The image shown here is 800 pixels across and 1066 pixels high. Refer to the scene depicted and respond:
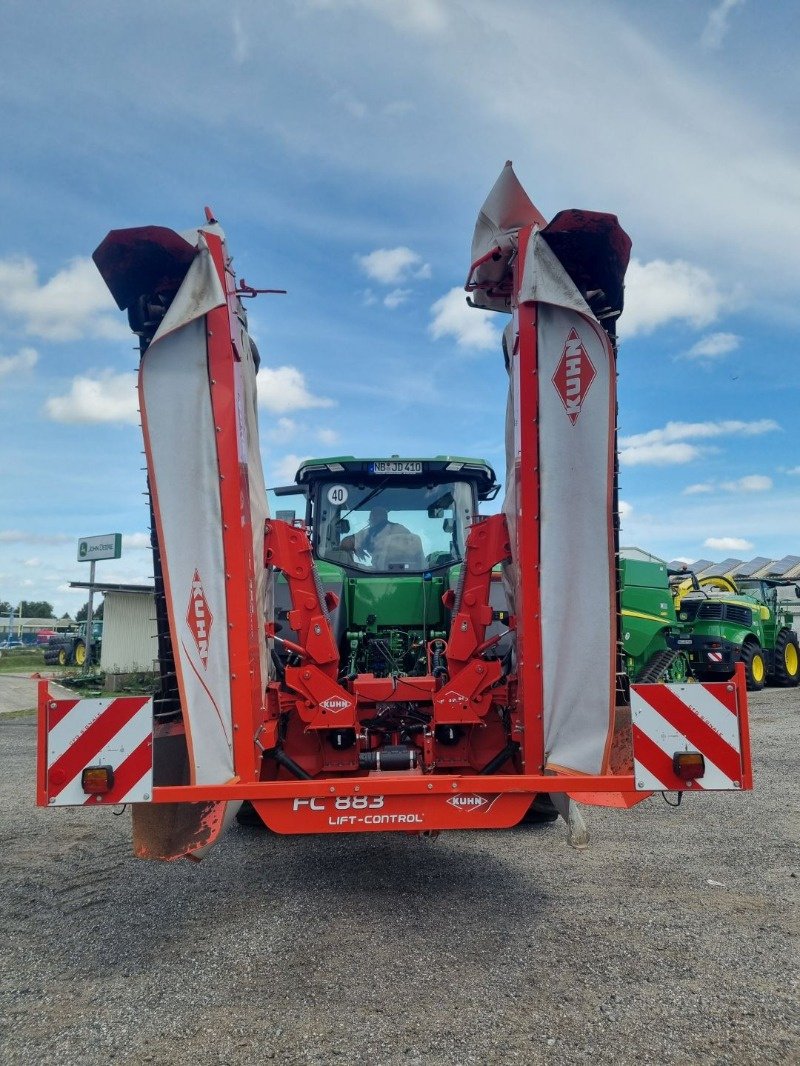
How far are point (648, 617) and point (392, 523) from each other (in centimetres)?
709

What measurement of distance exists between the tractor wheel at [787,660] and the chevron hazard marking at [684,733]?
58.2 feet

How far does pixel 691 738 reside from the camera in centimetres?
353

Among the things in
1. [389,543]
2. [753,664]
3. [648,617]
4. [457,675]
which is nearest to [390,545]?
[389,543]

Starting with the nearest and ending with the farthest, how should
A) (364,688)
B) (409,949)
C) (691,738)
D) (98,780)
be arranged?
(98,780), (691,738), (409,949), (364,688)

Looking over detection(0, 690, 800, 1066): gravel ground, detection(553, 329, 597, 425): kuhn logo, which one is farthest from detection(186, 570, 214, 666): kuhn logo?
detection(553, 329, 597, 425): kuhn logo

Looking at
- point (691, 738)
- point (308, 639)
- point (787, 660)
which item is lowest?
point (787, 660)

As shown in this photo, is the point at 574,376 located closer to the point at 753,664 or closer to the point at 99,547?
the point at 753,664

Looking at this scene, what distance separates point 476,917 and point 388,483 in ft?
9.68

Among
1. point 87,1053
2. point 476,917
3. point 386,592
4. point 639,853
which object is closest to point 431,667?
point 386,592

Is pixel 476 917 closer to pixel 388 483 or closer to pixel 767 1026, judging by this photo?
pixel 767 1026

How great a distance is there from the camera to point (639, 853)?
17.0ft

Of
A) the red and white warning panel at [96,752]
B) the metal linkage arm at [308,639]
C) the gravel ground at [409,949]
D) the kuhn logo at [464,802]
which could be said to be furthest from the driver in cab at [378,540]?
the red and white warning panel at [96,752]

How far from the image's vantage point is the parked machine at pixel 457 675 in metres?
3.50

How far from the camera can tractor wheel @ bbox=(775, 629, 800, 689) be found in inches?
768
